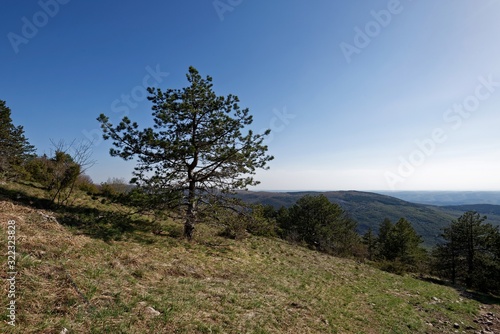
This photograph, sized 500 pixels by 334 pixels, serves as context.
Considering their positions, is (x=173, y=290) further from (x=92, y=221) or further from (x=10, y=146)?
(x=10, y=146)

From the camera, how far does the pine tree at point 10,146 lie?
19850mm

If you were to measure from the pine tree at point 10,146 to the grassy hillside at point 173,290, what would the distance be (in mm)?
7433

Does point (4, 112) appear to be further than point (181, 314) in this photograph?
Yes

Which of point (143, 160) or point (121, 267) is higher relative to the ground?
point (143, 160)

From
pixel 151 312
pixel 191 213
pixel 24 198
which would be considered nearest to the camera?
pixel 151 312

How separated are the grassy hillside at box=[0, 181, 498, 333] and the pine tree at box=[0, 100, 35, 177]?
7433 mm

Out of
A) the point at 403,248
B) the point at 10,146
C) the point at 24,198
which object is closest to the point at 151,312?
the point at 24,198

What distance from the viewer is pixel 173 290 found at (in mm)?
7090

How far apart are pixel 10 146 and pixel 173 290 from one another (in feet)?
125

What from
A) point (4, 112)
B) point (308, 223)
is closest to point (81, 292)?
point (4, 112)

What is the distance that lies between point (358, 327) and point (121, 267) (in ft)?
27.0

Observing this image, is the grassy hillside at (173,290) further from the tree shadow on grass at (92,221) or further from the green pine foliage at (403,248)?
the green pine foliage at (403,248)

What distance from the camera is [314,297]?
32.2 ft

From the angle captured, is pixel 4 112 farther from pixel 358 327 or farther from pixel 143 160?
pixel 358 327
